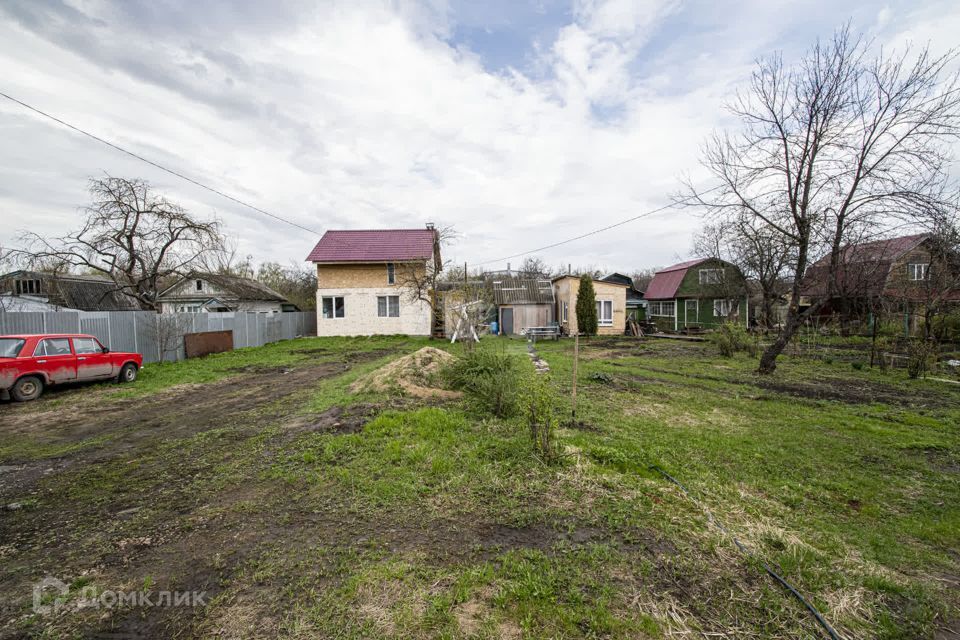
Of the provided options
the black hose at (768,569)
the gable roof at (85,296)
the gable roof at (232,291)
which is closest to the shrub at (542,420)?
the black hose at (768,569)

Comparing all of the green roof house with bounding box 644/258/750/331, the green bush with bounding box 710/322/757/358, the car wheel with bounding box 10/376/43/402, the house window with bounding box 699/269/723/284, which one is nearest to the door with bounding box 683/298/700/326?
the green roof house with bounding box 644/258/750/331

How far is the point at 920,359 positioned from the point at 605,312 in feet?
50.6

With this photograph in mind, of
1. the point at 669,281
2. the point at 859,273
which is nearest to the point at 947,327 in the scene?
the point at 859,273

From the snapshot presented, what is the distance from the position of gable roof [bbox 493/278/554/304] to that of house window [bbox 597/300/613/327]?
3168mm

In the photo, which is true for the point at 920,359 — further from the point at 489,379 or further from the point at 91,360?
the point at 91,360

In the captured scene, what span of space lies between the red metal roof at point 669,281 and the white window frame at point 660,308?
0.52 m

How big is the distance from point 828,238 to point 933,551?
9725 millimetres

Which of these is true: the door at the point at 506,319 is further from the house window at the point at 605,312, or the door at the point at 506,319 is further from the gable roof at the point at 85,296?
the gable roof at the point at 85,296

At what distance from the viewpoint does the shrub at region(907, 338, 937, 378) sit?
1032 cm

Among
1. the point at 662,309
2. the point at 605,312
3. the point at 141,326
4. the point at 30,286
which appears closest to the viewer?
the point at 141,326

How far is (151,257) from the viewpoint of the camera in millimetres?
17266

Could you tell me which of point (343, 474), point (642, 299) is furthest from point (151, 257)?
point (642, 299)

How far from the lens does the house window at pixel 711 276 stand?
25.4 meters

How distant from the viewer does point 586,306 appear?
23000 millimetres
